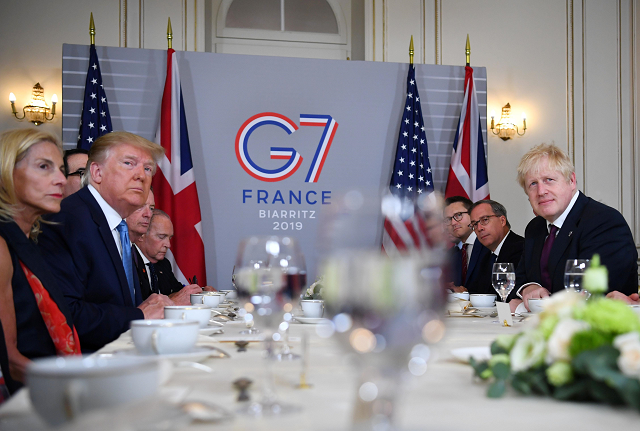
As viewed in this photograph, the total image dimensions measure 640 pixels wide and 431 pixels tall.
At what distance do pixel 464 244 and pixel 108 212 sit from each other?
10.5 feet

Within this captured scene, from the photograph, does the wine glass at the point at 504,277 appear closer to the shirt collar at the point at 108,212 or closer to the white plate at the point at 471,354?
the white plate at the point at 471,354

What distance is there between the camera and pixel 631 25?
7008 millimetres

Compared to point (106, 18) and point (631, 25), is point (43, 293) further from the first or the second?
point (631, 25)

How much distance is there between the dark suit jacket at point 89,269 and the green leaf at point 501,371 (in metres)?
1.56

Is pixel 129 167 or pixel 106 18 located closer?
pixel 129 167

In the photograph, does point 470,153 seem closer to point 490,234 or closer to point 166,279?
point 490,234

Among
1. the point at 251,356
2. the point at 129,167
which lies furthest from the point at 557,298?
the point at 129,167

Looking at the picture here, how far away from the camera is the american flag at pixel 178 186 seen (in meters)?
5.10

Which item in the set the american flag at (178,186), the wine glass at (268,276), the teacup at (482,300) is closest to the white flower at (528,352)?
the wine glass at (268,276)

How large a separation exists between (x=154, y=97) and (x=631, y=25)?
18.6 feet

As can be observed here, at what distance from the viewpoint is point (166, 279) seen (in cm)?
463

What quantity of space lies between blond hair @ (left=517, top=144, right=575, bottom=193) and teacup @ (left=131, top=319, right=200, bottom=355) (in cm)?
248

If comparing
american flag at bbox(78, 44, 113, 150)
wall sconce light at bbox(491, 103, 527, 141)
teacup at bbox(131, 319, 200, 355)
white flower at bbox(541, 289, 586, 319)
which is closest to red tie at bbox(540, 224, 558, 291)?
white flower at bbox(541, 289, 586, 319)

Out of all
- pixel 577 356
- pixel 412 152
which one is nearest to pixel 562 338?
pixel 577 356
